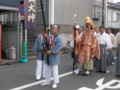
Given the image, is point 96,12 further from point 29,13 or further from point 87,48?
point 87,48

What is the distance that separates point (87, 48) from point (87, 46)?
0.07m

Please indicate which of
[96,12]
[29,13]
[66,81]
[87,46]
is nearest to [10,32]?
[29,13]

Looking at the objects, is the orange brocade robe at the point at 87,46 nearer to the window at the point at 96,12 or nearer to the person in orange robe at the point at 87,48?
the person in orange robe at the point at 87,48

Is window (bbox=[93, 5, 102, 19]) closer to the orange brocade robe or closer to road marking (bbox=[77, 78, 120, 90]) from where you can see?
the orange brocade robe

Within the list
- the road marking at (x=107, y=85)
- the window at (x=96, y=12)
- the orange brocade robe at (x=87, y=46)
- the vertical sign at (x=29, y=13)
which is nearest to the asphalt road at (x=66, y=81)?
the road marking at (x=107, y=85)

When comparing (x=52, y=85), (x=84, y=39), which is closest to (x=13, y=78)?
(x=52, y=85)

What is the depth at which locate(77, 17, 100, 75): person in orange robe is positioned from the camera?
8414 mm

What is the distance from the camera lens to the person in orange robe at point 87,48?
27.6ft

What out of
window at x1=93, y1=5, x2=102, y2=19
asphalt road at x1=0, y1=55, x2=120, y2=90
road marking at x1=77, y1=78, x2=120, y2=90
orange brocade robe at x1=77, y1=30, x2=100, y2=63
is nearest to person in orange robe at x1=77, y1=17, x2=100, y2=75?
orange brocade robe at x1=77, y1=30, x2=100, y2=63

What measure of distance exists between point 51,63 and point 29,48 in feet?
25.4

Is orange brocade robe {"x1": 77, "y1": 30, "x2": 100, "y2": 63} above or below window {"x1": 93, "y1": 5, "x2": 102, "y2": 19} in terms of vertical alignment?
below

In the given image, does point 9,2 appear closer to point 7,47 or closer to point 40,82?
point 7,47

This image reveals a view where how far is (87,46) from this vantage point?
845 cm

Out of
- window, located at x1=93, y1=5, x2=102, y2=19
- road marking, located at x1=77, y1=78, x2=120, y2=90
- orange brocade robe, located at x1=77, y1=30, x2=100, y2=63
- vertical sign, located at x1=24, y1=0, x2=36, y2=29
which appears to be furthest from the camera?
window, located at x1=93, y1=5, x2=102, y2=19
